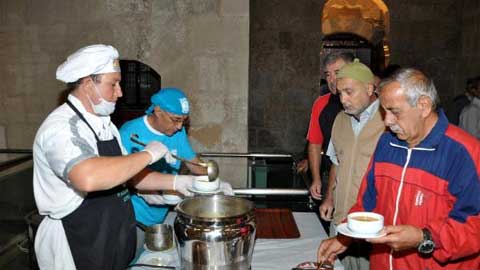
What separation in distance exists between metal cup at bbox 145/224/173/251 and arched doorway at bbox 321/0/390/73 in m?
8.39

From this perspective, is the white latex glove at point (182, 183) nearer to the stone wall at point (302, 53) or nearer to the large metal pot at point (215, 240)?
the large metal pot at point (215, 240)

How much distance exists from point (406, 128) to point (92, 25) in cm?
404

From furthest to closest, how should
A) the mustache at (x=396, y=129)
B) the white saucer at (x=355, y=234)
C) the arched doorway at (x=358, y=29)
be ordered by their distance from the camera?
the arched doorway at (x=358, y=29)
the mustache at (x=396, y=129)
the white saucer at (x=355, y=234)

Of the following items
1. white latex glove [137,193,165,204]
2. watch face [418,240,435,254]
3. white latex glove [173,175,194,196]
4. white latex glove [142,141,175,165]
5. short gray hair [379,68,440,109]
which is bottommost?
white latex glove [137,193,165,204]

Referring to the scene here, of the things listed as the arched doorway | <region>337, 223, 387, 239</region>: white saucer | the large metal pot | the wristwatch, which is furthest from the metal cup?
the arched doorway

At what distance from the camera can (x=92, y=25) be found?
498 centimetres

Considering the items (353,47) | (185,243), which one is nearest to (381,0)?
(353,47)

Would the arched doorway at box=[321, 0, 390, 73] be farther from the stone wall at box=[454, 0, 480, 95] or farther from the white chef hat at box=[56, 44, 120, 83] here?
the white chef hat at box=[56, 44, 120, 83]

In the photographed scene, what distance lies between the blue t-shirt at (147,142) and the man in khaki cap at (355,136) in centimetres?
116

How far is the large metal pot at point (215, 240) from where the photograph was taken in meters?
1.74

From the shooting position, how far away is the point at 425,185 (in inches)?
79.7

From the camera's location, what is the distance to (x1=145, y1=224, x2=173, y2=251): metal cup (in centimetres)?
232

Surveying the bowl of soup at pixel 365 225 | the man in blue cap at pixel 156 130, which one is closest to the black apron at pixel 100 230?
the man in blue cap at pixel 156 130

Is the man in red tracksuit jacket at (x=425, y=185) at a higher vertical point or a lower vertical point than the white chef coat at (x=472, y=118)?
higher
